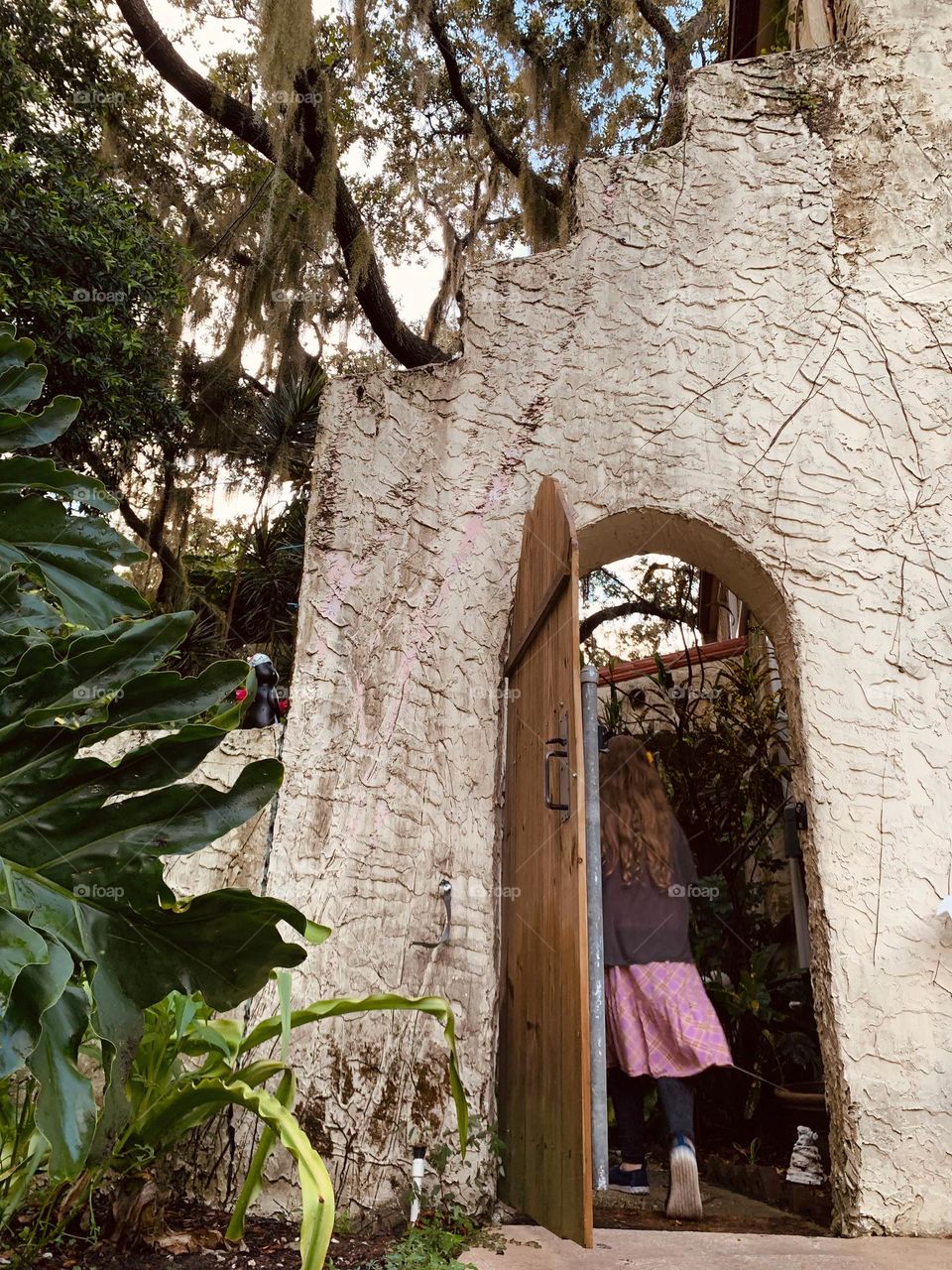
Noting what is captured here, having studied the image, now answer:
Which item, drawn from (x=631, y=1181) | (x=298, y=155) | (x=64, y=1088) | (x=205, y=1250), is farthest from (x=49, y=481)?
(x=298, y=155)

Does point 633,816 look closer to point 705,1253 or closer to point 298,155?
point 705,1253

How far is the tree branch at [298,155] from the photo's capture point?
19.5 ft

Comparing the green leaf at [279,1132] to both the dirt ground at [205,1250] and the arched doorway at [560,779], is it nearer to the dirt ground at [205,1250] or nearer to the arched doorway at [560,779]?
the dirt ground at [205,1250]

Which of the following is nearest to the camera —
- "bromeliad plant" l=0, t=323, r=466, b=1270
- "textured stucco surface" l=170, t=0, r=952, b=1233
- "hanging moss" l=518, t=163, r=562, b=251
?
"bromeliad plant" l=0, t=323, r=466, b=1270

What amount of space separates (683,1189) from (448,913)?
4.22ft

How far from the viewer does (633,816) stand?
4066 mm

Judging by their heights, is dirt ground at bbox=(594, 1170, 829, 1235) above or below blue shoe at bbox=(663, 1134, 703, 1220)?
below

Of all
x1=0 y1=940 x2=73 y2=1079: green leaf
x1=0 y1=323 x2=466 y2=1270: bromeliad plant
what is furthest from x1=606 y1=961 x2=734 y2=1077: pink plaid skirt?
x1=0 y1=940 x2=73 y2=1079: green leaf

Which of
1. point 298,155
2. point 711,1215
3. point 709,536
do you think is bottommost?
point 711,1215

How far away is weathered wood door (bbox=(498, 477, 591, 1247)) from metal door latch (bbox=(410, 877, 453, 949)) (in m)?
0.22

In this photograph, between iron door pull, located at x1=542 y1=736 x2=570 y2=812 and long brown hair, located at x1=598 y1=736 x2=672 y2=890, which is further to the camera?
long brown hair, located at x1=598 y1=736 x2=672 y2=890

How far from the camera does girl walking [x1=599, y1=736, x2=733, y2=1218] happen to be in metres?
3.50

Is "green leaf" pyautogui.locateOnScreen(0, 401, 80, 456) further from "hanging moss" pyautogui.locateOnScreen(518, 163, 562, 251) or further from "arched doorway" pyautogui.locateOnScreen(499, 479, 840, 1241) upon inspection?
"hanging moss" pyautogui.locateOnScreen(518, 163, 562, 251)

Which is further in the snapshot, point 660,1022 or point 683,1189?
point 660,1022
